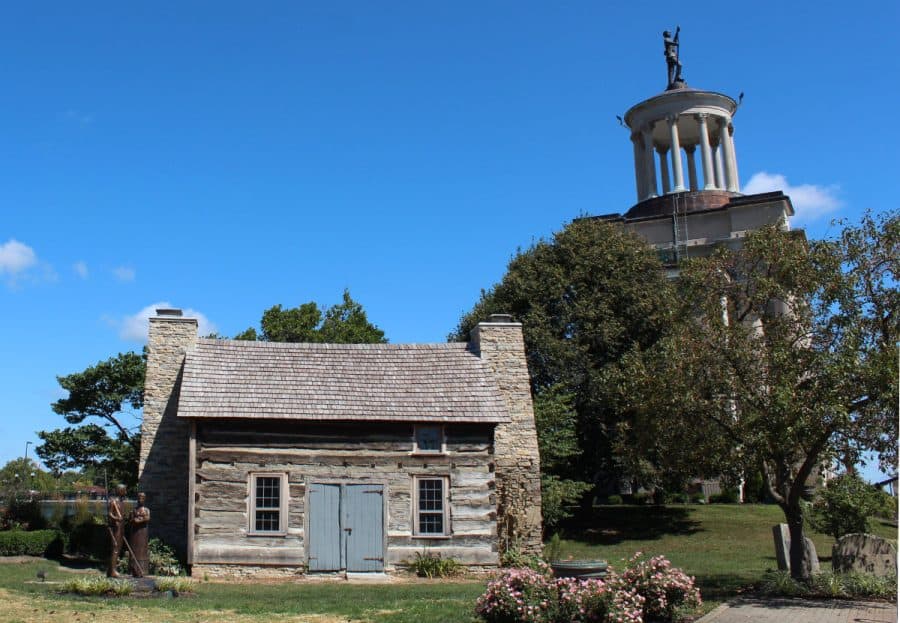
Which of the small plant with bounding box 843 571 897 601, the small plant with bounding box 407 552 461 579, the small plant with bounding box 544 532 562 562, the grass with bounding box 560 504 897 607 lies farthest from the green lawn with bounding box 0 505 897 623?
the small plant with bounding box 843 571 897 601

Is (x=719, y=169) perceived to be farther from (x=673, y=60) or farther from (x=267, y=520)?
(x=267, y=520)

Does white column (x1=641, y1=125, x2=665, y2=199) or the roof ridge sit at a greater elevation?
white column (x1=641, y1=125, x2=665, y2=199)

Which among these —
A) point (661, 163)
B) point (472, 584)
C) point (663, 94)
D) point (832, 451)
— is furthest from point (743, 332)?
point (661, 163)

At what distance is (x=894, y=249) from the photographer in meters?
15.9

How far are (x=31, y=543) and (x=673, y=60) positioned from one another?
147ft

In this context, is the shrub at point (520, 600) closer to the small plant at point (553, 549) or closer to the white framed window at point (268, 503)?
the small plant at point (553, 549)

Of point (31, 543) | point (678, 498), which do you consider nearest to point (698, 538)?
point (678, 498)

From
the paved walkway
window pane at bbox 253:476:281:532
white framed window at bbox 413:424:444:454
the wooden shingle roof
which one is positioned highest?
the wooden shingle roof

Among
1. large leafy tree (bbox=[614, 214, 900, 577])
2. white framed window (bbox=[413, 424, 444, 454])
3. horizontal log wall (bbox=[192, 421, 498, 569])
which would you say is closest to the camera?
large leafy tree (bbox=[614, 214, 900, 577])

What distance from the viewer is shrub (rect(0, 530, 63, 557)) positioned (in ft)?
72.4

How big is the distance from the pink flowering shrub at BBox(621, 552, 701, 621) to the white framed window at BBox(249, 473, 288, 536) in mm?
9849

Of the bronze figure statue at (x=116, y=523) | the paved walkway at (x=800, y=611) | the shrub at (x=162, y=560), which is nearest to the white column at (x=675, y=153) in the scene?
the paved walkway at (x=800, y=611)

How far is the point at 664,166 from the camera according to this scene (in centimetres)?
5309

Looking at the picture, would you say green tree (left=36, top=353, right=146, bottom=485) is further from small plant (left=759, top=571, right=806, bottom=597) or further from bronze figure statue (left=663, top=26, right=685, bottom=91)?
bronze figure statue (left=663, top=26, right=685, bottom=91)
